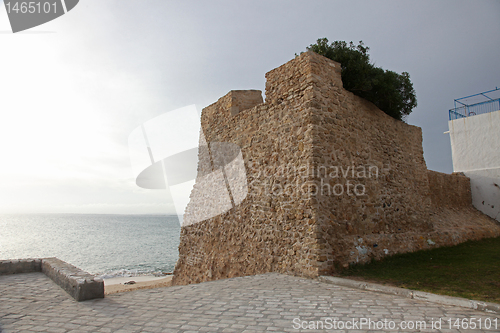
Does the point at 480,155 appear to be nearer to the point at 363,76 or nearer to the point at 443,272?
the point at 363,76

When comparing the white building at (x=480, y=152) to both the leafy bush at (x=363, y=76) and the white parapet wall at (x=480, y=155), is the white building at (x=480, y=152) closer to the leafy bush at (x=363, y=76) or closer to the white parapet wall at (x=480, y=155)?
the white parapet wall at (x=480, y=155)

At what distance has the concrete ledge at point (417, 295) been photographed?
4043 mm

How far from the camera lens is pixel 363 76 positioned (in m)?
8.53

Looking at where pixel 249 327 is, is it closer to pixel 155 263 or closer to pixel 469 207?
pixel 469 207

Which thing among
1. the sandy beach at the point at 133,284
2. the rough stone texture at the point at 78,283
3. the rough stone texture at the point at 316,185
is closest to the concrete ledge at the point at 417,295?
the rough stone texture at the point at 316,185

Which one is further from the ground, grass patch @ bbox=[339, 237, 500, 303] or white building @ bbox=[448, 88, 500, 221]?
white building @ bbox=[448, 88, 500, 221]

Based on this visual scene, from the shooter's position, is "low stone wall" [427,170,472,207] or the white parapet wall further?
the white parapet wall

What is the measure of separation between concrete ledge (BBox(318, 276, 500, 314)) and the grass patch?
0.29 metres

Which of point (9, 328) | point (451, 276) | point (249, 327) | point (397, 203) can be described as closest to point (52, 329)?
point (9, 328)

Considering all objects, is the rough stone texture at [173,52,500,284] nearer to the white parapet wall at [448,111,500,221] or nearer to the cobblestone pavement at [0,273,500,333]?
the cobblestone pavement at [0,273,500,333]

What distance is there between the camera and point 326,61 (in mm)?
7676

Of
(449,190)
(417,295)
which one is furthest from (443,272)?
(449,190)

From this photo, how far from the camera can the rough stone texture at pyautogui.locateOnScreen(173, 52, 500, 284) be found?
6863 millimetres

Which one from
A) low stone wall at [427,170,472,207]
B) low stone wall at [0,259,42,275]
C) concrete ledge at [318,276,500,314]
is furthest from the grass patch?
low stone wall at [0,259,42,275]
